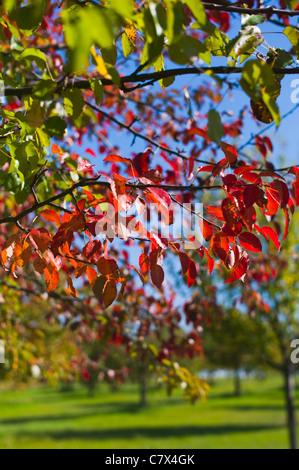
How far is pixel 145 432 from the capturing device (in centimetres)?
1855

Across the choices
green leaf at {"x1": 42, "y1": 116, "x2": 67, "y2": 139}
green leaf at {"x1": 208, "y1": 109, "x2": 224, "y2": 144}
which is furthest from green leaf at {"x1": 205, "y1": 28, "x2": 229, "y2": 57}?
green leaf at {"x1": 42, "y1": 116, "x2": 67, "y2": 139}

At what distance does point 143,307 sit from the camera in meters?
4.20

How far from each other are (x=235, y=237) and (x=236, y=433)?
17.8 meters

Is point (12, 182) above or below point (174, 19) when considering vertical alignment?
above

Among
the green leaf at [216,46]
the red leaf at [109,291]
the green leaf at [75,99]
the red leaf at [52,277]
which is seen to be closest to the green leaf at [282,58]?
the green leaf at [216,46]

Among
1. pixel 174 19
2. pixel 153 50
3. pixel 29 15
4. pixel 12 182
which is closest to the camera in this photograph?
pixel 174 19

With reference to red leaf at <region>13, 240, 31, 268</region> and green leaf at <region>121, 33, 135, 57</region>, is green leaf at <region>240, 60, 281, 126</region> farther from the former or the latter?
red leaf at <region>13, 240, 31, 268</region>

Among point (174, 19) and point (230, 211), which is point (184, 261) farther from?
point (174, 19)

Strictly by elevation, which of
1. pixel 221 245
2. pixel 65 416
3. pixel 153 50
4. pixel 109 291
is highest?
pixel 65 416

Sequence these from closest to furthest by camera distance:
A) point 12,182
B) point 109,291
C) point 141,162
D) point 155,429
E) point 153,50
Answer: point 153,50 < point 109,291 < point 12,182 < point 141,162 < point 155,429

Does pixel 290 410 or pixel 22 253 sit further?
pixel 290 410

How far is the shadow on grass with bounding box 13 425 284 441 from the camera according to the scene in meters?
17.3

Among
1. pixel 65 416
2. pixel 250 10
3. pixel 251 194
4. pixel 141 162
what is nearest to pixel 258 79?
pixel 251 194
